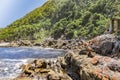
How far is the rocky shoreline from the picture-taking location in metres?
34.7

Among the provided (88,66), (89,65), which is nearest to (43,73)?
(89,65)

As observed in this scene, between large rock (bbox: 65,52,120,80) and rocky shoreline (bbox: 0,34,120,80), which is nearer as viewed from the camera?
large rock (bbox: 65,52,120,80)

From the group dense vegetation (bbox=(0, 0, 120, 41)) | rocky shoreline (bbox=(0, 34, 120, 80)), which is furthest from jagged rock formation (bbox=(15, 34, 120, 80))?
dense vegetation (bbox=(0, 0, 120, 41))

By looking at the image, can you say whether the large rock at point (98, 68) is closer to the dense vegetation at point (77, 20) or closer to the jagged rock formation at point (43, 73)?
the jagged rock formation at point (43, 73)

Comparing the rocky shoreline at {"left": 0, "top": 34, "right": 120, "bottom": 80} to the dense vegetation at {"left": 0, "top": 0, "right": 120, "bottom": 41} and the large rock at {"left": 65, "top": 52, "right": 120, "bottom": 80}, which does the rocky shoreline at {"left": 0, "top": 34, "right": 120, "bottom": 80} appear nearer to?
the large rock at {"left": 65, "top": 52, "right": 120, "bottom": 80}

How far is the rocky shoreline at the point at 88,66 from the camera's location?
1364 inches

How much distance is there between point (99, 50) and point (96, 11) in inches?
4325

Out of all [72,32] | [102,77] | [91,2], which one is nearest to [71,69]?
[102,77]

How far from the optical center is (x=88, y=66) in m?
37.5

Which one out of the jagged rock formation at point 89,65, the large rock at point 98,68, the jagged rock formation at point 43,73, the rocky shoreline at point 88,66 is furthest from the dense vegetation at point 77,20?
the large rock at point 98,68

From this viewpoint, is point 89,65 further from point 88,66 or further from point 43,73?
point 43,73

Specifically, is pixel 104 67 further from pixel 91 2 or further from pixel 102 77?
pixel 91 2

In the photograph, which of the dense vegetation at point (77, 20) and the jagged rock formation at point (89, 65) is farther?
the dense vegetation at point (77, 20)

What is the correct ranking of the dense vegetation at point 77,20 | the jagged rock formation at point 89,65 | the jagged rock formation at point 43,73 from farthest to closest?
the dense vegetation at point 77,20 → the jagged rock formation at point 43,73 → the jagged rock formation at point 89,65
